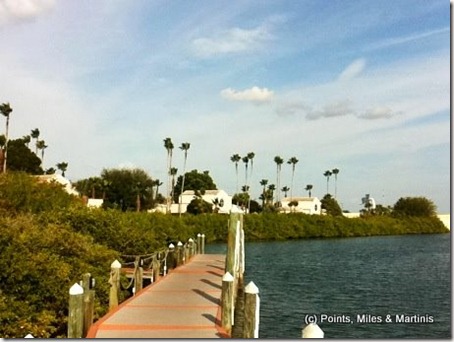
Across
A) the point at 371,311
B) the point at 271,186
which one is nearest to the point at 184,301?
the point at 371,311

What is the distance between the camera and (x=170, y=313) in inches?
465

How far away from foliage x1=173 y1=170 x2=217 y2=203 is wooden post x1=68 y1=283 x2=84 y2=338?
90228 millimetres

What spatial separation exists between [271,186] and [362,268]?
6613cm

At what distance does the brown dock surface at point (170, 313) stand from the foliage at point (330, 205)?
79.3 m

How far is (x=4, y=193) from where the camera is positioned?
78.2ft

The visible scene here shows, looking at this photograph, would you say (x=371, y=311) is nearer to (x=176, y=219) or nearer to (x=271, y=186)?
(x=176, y=219)

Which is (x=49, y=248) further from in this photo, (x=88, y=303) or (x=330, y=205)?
(x=330, y=205)

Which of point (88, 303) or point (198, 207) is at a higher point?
point (198, 207)

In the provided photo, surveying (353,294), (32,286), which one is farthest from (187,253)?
(32,286)

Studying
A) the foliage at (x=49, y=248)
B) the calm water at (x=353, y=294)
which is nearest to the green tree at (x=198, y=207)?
the calm water at (x=353, y=294)

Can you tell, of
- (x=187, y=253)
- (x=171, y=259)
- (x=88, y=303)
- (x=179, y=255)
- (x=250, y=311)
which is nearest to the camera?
(x=250, y=311)

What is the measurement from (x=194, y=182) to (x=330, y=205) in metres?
24.2

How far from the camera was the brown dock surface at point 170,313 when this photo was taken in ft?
32.7

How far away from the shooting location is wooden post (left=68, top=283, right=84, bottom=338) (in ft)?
30.8
